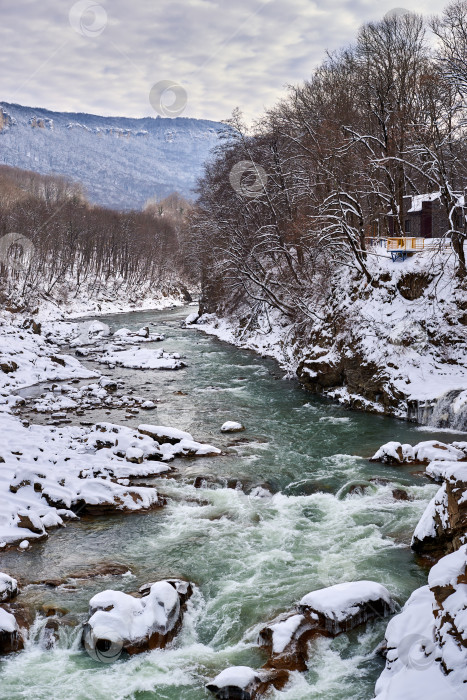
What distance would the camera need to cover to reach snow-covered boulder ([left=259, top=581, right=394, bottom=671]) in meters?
7.75

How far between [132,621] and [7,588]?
243cm

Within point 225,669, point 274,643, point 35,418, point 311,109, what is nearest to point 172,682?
point 225,669

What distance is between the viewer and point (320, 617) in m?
8.26

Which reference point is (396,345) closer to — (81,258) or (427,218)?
(427,218)

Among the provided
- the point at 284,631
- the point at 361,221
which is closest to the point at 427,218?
the point at 361,221

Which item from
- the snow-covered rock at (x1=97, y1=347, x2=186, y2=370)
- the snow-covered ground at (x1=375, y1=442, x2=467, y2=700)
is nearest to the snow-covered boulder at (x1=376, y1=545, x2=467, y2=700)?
the snow-covered ground at (x1=375, y1=442, x2=467, y2=700)

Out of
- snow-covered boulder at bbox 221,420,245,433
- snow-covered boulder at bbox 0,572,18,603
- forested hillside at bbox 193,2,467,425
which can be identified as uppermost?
forested hillside at bbox 193,2,467,425

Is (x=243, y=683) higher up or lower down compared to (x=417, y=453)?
lower down

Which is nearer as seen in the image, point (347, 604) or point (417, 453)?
point (347, 604)

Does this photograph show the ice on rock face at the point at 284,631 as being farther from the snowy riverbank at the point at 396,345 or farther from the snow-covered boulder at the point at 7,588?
Result: the snowy riverbank at the point at 396,345

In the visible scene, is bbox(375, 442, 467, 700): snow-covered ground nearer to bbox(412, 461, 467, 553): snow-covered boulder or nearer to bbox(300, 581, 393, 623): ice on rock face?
bbox(412, 461, 467, 553): snow-covered boulder

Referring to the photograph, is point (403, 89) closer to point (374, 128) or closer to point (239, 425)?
point (374, 128)

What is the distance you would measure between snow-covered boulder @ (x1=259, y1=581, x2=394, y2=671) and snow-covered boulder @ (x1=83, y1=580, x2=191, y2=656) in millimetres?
1474

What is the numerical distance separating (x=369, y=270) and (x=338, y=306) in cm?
216
